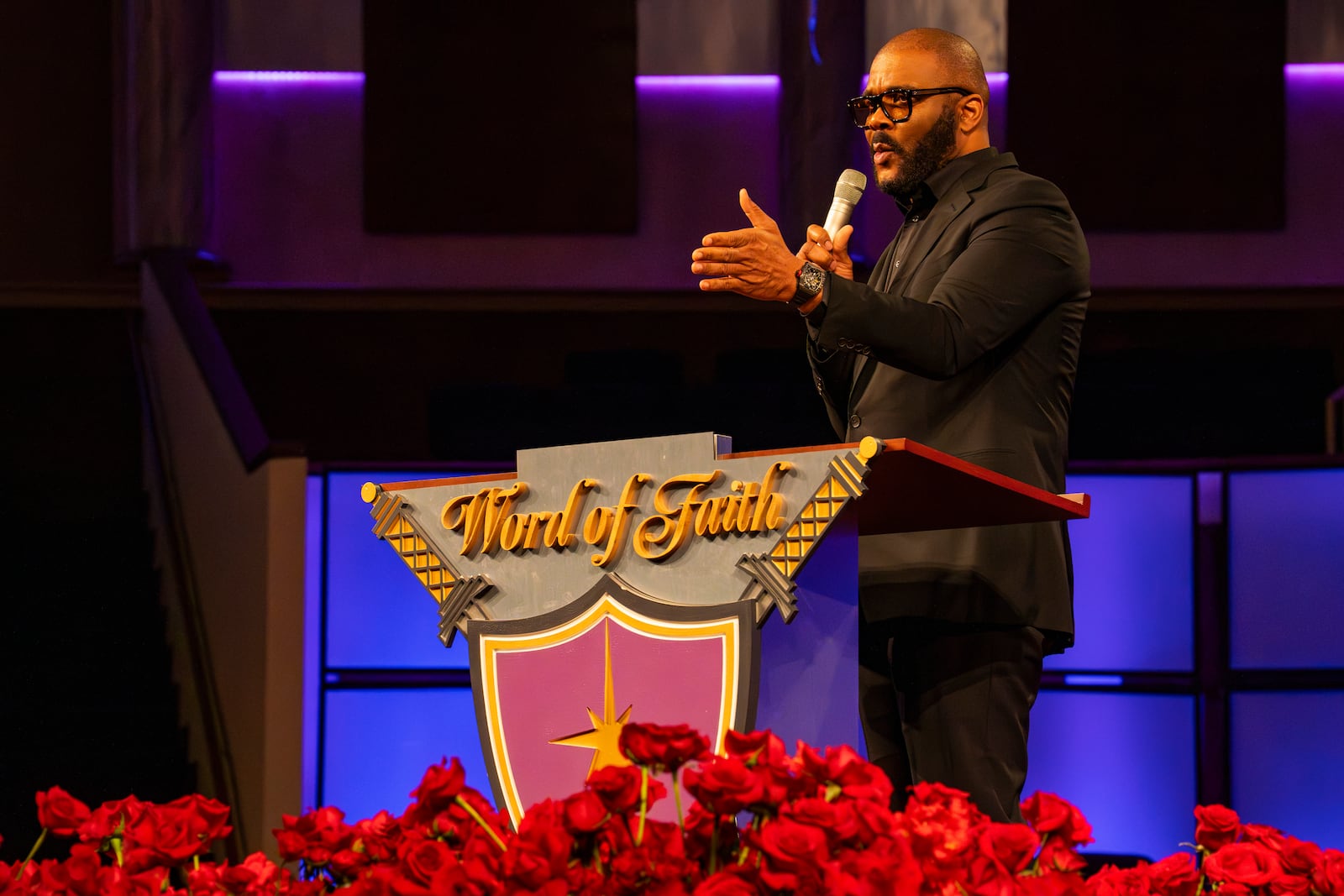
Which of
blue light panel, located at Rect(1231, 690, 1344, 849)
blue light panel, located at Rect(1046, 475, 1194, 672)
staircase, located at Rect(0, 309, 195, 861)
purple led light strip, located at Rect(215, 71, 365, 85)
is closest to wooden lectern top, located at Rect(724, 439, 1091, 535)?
blue light panel, located at Rect(1046, 475, 1194, 672)

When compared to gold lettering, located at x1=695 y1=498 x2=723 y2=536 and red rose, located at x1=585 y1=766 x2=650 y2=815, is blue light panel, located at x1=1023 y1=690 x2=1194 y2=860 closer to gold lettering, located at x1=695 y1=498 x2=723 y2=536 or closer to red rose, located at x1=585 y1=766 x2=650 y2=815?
gold lettering, located at x1=695 y1=498 x2=723 y2=536

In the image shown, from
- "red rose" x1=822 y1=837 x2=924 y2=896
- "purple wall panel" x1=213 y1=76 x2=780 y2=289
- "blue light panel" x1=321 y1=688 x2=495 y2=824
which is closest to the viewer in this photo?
"red rose" x1=822 y1=837 x2=924 y2=896

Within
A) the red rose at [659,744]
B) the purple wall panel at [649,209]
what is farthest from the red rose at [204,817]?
the purple wall panel at [649,209]

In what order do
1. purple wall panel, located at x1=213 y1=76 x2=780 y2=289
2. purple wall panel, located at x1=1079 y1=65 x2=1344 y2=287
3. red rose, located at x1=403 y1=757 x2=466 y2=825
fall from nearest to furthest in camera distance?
red rose, located at x1=403 y1=757 x2=466 y2=825
purple wall panel, located at x1=1079 y1=65 x2=1344 y2=287
purple wall panel, located at x1=213 y1=76 x2=780 y2=289

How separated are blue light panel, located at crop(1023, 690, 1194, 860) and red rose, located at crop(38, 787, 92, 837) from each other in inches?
124

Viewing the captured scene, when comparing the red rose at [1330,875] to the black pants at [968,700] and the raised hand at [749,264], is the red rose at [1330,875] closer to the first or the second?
the black pants at [968,700]

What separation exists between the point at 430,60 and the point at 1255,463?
487cm

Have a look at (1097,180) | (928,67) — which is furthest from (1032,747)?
(1097,180)

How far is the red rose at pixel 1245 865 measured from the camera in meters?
1.36

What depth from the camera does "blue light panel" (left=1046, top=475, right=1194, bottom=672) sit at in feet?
13.4

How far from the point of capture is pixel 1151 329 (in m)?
7.12

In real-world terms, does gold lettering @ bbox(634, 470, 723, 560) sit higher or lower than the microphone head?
lower

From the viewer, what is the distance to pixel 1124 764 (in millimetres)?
4121

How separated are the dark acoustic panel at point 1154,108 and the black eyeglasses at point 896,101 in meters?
5.71
